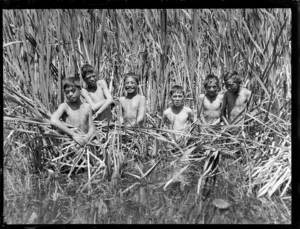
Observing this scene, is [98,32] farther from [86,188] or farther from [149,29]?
[86,188]

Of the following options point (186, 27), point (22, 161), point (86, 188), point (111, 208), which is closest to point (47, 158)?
point (22, 161)

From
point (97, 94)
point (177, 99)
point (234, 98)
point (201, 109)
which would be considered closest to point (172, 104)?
point (177, 99)

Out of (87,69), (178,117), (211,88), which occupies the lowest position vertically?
(178,117)

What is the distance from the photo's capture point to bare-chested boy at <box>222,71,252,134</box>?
13.1ft

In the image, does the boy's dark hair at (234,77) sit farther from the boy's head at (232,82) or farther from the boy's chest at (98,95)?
the boy's chest at (98,95)

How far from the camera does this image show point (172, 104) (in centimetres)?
411

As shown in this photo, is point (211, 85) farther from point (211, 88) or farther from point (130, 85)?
point (130, 85)

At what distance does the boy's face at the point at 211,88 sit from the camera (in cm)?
404

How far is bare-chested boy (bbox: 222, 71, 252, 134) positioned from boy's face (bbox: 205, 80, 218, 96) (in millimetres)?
82

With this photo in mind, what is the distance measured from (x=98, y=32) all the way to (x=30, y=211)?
4.48 ft

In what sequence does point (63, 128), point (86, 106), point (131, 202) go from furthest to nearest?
point (86, 106) < point (63, 128) < point (131, 202)

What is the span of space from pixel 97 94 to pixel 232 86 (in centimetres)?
99

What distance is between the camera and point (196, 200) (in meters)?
3.59

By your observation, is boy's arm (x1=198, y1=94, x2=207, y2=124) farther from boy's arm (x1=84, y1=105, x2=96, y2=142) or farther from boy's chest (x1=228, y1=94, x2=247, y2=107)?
boy's arm (x1=84, y1=105, x2=96, y2=142)
